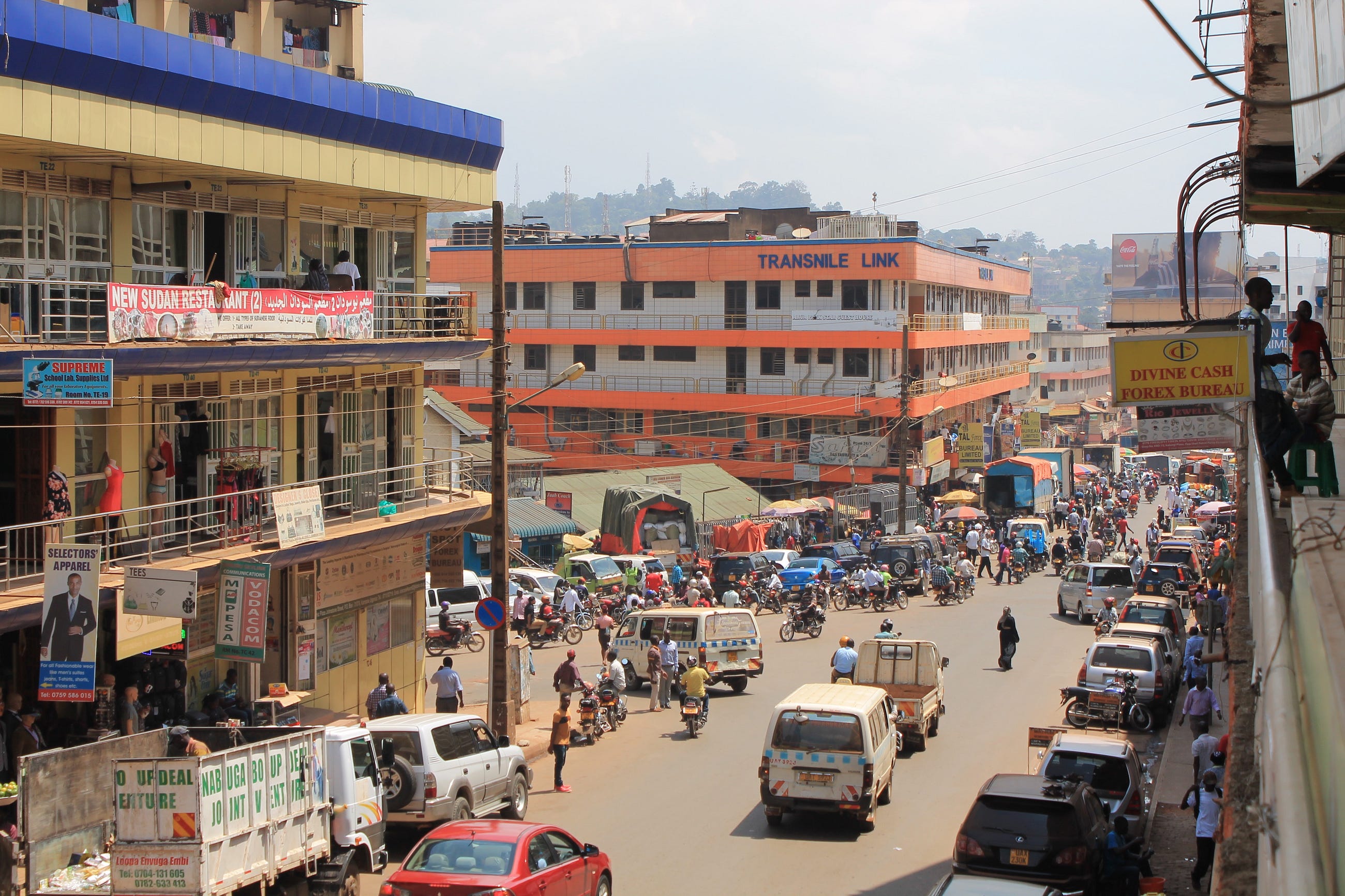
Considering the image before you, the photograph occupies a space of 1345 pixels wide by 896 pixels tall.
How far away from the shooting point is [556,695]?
85.3 feet

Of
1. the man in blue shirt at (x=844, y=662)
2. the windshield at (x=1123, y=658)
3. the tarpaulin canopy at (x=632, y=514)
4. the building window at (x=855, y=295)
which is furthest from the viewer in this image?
the building window at (x=855, y=295)

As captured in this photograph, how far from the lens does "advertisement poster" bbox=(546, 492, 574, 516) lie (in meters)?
45.0

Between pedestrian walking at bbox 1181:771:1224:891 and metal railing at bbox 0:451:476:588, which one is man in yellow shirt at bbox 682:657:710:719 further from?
pedestrian walking at bbox 1181:771:1224:891

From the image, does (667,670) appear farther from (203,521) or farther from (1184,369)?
(1184,369)

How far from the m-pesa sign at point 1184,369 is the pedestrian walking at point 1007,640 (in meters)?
15.7

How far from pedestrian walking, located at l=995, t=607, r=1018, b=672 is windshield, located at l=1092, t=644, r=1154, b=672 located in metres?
4.03

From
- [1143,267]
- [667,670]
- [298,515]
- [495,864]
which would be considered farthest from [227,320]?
[1143,267]

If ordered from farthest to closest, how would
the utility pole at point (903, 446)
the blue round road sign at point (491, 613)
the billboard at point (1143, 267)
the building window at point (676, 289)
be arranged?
the billboard at point (1143, 267) → the building window at point (676, 289) → the utility pole at point (903, 446) → the blue round road sign at point (491, 613)

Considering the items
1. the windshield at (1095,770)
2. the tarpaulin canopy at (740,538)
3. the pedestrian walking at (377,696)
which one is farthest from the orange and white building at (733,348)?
the windshield at (1095,770)

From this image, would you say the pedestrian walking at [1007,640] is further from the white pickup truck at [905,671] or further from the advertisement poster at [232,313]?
the advertisement poster at [232,313]

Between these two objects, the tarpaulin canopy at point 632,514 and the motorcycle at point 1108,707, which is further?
the tarpaulin canopy at point 632,514

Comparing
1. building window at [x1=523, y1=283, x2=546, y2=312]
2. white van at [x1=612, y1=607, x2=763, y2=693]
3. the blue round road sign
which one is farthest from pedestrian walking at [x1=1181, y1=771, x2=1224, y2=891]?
building window at [x1=523, y1=283, x2=546, y2=312]

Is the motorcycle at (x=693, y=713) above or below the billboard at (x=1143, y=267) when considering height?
below

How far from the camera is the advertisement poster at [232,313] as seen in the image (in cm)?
1633
